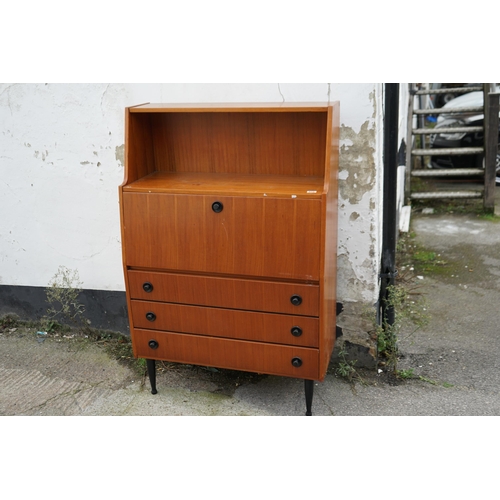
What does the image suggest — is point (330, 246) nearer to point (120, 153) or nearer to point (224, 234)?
point (224, 234)

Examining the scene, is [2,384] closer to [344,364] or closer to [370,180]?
[344,364]

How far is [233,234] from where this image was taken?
2973 millimetres

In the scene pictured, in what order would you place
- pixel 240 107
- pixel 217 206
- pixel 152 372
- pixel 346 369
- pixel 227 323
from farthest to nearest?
1. pixel 346 369
2. pixel 152 372
3. pixel 227 323
4. pixel 240 107
5. pixel 217 206

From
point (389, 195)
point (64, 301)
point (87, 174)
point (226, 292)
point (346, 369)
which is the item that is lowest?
point (346, 369)

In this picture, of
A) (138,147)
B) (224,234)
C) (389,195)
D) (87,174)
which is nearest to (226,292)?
(224,234)

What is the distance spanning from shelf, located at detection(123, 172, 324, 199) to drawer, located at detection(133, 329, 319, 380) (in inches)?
33.4

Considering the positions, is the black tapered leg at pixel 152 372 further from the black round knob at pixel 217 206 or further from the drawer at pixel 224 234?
the black round knob at pixel 217 206

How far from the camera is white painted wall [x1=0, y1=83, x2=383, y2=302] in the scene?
3.31 metres

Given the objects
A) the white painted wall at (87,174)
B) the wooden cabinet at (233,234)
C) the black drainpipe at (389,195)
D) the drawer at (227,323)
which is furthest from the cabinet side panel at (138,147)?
the black drainpipe at (389,195)

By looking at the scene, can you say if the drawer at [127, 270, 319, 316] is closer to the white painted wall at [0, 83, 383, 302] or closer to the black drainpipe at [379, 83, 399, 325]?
the white painted wall at [0, 83, 383, 302]

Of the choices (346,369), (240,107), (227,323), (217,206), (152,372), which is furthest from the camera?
(346,369)

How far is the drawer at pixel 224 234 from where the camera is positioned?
2.87 m

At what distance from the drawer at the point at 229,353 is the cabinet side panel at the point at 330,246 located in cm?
11

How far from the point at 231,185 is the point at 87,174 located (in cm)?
129
